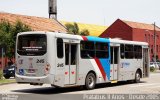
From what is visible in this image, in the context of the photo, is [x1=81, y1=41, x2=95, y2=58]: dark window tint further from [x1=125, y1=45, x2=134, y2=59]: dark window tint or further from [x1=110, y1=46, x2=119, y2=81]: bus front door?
[x1=125, y1=45, x2=134, y2=59]: dark window tint

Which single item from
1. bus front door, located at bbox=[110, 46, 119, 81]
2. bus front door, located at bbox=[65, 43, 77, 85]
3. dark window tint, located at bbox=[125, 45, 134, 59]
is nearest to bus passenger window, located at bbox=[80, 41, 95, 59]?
bus front door, located at bbox=[65, 43, 77, 85]

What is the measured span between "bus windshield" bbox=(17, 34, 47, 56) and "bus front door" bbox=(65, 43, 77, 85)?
1.32 m

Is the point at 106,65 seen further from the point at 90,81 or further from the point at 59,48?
the point at 59,48

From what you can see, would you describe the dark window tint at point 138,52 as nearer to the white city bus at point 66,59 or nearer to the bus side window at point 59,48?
the white city bus at point 66,59

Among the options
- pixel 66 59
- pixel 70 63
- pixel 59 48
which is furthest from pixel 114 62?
pixel 59 48

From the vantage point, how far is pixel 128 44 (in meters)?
26.7

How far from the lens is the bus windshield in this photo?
65.4 feet

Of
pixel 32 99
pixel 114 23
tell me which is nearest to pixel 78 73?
pixel 32 99

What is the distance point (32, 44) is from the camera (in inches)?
797

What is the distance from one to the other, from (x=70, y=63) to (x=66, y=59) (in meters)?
0.45

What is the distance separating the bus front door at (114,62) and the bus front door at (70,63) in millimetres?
4017

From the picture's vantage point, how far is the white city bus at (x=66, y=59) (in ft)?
64.7

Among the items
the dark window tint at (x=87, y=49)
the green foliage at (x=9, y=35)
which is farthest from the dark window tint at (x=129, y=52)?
the green foliage at (x=9, y=35)

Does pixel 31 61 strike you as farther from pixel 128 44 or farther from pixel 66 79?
pixel 128 44
